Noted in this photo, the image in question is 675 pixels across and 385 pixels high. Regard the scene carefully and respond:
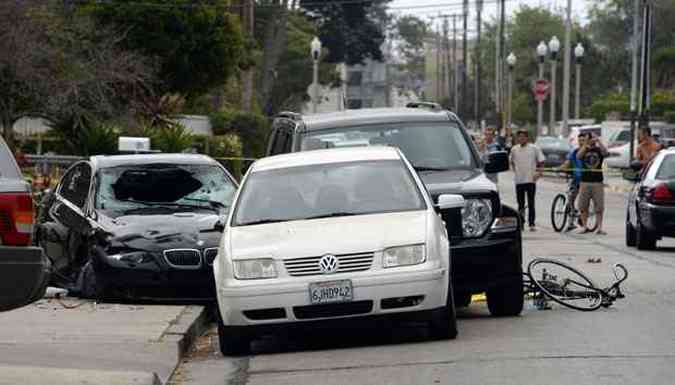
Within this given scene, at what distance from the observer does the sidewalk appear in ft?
36.2

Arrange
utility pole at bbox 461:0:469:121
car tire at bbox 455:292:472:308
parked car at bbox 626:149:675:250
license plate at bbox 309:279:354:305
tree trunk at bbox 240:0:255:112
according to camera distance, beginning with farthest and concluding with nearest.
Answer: utility pole at bbox 461:0:469:121
tree trunk at bbox 240:0:255:112
parked car at bbox 626:149:675:250
car tire at bbox 455:292:472:308
license plate at bbox 309:279:354:305

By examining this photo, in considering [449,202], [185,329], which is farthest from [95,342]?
[449,202]

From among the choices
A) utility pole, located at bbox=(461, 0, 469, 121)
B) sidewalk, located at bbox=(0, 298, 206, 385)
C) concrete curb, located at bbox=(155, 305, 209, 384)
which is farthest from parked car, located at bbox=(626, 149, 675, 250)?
utility pole, located at bbox=(461, 0, 469, 121)

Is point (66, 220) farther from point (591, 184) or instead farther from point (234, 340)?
point (591, 184)

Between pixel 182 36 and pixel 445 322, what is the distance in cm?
3403

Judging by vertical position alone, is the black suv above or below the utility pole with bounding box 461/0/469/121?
above

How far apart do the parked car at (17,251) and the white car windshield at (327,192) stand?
11.7ft

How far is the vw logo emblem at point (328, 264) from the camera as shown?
12.2 metres

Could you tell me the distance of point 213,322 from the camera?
1571 centimetres

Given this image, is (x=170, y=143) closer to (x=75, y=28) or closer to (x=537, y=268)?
(x=75, y=28)

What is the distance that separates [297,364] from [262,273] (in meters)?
0.76

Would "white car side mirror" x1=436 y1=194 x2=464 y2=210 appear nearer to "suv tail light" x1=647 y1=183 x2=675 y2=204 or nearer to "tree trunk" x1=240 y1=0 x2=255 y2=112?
"suv tail light" x1=647 y1=183 x2=675 y2=204

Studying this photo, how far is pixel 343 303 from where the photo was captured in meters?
12.2

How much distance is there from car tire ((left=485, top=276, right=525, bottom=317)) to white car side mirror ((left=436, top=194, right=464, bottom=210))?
3.15ft
